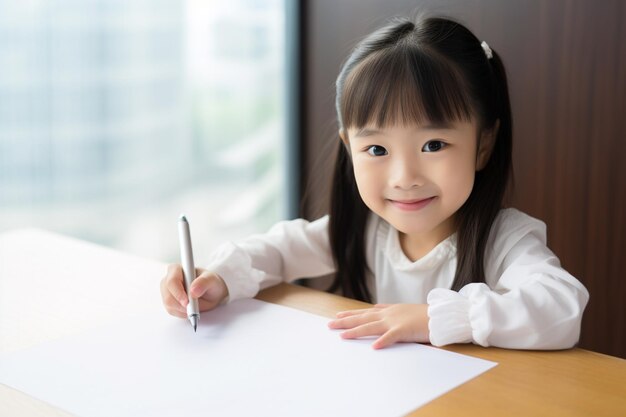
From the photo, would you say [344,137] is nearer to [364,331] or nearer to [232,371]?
[364,331]

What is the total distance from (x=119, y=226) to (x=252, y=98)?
0.55 m

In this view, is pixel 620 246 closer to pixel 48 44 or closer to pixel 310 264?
pixel 310 264

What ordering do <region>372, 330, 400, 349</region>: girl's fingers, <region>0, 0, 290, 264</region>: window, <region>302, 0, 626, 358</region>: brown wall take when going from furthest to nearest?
<region>0, 0, 290, 264</region>: window, <region>302, 0, 626, 358</region>: brown wall, <region>372, 330, 400, 349</region>: girl's fingers

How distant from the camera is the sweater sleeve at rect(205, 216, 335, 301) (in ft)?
3.48

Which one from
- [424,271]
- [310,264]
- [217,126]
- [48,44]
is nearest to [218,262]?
[310,264]

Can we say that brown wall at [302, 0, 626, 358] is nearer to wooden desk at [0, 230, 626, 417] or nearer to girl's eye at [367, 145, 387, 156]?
girl's eye at [367, 145, 387, 156]

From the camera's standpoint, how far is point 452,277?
1213 mm

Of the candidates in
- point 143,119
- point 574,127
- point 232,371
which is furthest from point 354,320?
point 143,119

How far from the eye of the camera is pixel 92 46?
177cm

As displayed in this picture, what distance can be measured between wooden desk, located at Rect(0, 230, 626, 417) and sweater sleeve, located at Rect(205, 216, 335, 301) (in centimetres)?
3

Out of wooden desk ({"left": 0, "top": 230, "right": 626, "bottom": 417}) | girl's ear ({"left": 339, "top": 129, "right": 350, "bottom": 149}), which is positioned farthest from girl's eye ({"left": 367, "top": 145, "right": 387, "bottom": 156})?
wooden desk ({"left": 0, "top": 230, "right": 626, "bottom": 417})

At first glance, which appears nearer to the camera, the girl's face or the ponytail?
the girl's face

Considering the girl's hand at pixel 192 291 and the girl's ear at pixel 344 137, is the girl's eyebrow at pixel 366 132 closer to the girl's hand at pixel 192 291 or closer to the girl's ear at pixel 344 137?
the girl's ear at pixel 344 137

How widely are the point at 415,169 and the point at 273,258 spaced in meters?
0.28
